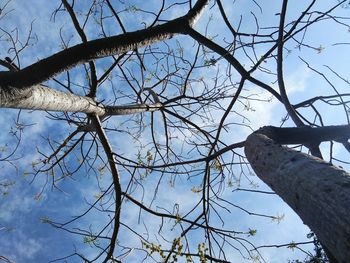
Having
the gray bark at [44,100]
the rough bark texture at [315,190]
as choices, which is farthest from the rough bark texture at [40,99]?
the rough bark texture at [315,190]

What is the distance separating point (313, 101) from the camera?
9.68 ft

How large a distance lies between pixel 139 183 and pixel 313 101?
83.3 inches

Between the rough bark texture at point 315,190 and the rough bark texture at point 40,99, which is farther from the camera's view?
the rough bark texture at point 40,99

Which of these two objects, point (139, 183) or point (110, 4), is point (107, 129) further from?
point (110, 4)

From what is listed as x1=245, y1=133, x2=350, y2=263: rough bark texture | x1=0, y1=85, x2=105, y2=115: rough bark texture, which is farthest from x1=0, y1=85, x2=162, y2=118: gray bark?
x1=245, y1=133, x2=350, y2=263: rough bark texture

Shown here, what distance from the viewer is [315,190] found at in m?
Result: 1.39

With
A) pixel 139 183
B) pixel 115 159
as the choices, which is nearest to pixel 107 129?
pixel 115 159

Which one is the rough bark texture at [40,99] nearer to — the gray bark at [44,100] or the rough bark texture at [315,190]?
the gray bark at [44,100]

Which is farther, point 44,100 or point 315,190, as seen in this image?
point 44,100

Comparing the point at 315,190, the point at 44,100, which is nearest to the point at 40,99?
the point at 44,100

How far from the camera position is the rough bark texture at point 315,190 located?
1.19 metres

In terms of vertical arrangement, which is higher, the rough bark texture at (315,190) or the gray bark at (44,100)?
the gray bark at (44,100)

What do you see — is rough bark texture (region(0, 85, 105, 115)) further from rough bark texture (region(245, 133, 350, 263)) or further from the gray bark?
rough bark texture (region(245, 133, 350, 263))

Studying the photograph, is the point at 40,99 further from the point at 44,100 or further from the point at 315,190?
the point at 315,190
